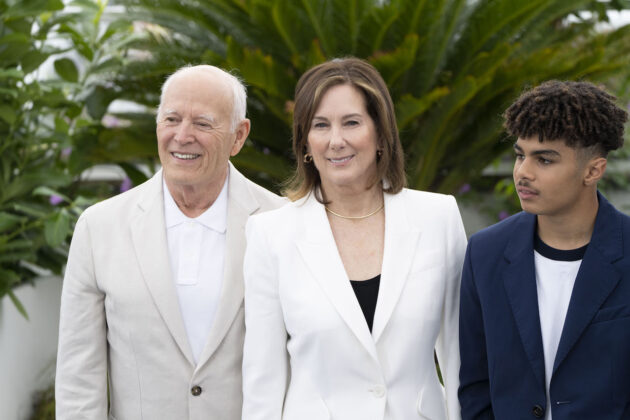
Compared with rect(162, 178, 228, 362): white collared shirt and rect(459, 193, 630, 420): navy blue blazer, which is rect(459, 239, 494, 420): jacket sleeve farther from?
rect(162, 178, 228, 362): white collared shirt

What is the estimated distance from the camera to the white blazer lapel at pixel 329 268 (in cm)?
246

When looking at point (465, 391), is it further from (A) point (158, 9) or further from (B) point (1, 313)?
(A) point (158, 9)

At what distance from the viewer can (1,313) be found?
4.95 metres

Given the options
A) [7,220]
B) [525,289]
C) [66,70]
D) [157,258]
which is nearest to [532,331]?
[525,289]

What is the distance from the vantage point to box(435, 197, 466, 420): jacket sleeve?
2584mm

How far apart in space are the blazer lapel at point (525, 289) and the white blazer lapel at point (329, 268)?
464 mm

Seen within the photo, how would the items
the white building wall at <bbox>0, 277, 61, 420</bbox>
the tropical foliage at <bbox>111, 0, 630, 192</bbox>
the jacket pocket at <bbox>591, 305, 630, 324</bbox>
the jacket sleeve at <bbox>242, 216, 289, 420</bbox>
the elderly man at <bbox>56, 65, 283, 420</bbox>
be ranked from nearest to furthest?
1. the jacket pocket at <bbox>591, 305, 630, 324</bbox>
2. the jacket sleeve at <bbox>242, 216, 289, 420</bbox>
3. the elderly man at <bbox>56, 65, 283, 420</bbox>
4. the white building wall at <bbox>0, 277, 61, 420</bbox>
5. the tropical foliage at <bbox>111, 0, 630, 192</bbox>

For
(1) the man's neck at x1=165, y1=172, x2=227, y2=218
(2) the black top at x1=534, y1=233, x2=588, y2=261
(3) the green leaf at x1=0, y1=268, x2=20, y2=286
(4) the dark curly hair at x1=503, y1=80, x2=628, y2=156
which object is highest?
(4) the dark curly hair at x1=503, y1=80, x2=628, y2=156

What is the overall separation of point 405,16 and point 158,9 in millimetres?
2030

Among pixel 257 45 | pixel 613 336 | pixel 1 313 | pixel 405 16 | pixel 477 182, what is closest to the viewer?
pixel 613 336

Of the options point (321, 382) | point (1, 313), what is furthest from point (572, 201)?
point (1, 313)

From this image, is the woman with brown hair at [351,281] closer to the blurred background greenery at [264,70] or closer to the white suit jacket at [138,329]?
the white suit jacket at [138,329]

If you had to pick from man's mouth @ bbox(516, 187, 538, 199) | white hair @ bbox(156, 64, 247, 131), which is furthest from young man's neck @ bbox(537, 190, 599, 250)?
white hair @ bbox(156, 64, 247, 131)

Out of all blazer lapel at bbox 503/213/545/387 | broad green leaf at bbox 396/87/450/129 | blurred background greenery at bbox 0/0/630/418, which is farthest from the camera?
broad green leaf at bbox 396/87/450/129
